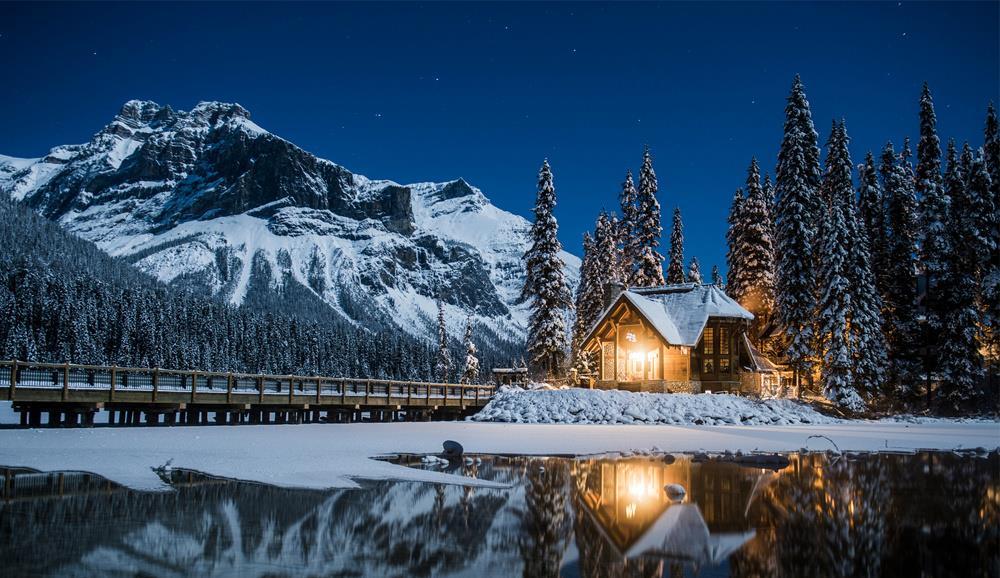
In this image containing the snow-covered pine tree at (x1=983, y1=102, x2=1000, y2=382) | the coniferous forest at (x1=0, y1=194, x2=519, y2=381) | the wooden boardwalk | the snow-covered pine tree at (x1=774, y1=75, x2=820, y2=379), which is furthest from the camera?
the coniferous forest at (x1=0, y1=194, x2=519, y2=381)

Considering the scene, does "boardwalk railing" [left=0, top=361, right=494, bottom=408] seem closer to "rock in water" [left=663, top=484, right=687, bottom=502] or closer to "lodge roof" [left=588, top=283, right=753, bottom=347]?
"lodge roof" [left=588, top=283, right=753, bottom=347]

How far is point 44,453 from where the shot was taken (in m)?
16.8

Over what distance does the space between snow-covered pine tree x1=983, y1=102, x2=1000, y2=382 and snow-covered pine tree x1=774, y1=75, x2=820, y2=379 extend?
29.0 feet

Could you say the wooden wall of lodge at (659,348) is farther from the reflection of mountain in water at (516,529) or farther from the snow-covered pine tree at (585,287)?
the reflection of mountain in water at (516,529)

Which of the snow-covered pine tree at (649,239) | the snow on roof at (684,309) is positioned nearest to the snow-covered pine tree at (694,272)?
the snow-covered pine tree at (649,239)

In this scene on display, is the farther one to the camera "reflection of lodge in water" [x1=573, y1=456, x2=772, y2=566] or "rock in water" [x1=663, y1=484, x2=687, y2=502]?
"rock in water" [x1=663, y1=484, x2=687, y2=502]

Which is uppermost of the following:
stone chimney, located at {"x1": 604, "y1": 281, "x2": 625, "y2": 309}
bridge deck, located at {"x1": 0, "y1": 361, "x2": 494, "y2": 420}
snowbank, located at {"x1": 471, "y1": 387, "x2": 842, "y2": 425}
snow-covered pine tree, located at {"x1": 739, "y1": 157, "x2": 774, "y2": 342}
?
snow-covered pine tree, located at {"x1": 739, "y1": 157, "x2": 774, "y2": 342}

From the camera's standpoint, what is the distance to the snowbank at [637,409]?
110 feet

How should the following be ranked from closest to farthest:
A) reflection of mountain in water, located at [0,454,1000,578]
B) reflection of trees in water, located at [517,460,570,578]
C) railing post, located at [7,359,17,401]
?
reflection of mountain in water, located at [0,454,1000,578] < reflection of trees in water, located at [517,460,570,578] < railing post, located at [7,359,17,401]

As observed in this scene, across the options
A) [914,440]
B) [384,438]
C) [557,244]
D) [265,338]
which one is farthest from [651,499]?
[265,338]

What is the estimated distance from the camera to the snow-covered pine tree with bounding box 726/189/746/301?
1994 inches

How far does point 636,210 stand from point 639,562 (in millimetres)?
47478

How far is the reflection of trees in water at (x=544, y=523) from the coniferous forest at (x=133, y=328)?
57.1 meters

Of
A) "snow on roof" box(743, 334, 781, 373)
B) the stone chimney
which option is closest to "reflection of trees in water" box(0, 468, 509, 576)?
the stone chimney
